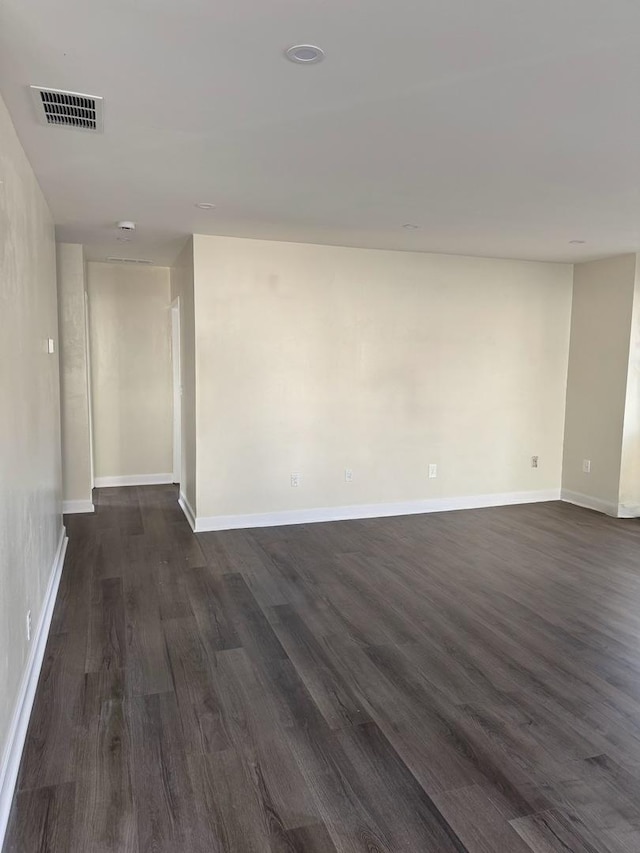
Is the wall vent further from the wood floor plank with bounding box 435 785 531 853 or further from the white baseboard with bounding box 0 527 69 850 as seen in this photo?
the wood floor plank with bounding box 435 785 531 853

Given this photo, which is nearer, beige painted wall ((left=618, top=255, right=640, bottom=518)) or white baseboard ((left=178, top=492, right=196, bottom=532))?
white baseboard ((left=178, top=492, right=196, bottom=532))

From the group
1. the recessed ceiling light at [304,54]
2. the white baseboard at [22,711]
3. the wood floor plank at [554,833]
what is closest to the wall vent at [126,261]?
the white baseboard at [22,711]

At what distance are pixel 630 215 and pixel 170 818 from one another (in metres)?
4.17

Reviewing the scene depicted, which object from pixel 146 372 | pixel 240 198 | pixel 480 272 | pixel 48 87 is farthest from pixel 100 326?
pixel 48 87

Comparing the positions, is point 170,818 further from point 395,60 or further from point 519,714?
point 395,60

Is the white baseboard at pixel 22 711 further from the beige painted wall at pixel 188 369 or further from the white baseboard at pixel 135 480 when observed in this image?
the white baseboard at pixel 135 480

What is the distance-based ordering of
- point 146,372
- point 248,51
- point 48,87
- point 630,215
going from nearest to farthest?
point 248,51 → point 48,87 → point 630,215 → point 146,372

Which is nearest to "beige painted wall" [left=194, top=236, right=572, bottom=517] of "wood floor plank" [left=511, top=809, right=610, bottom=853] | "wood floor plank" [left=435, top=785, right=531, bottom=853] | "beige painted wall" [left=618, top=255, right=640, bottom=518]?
"beige painted wall" [left=618, top=255, right=640, bottom=518]

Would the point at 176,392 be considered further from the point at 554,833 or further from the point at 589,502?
the point at 554,833

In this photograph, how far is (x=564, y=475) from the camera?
618cm

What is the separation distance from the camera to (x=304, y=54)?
1.84 metres

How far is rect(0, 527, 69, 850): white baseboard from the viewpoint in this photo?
1.84m

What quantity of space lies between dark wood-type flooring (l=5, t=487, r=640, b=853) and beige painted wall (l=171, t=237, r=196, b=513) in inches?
40.2

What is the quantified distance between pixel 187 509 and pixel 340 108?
13.1 ft
